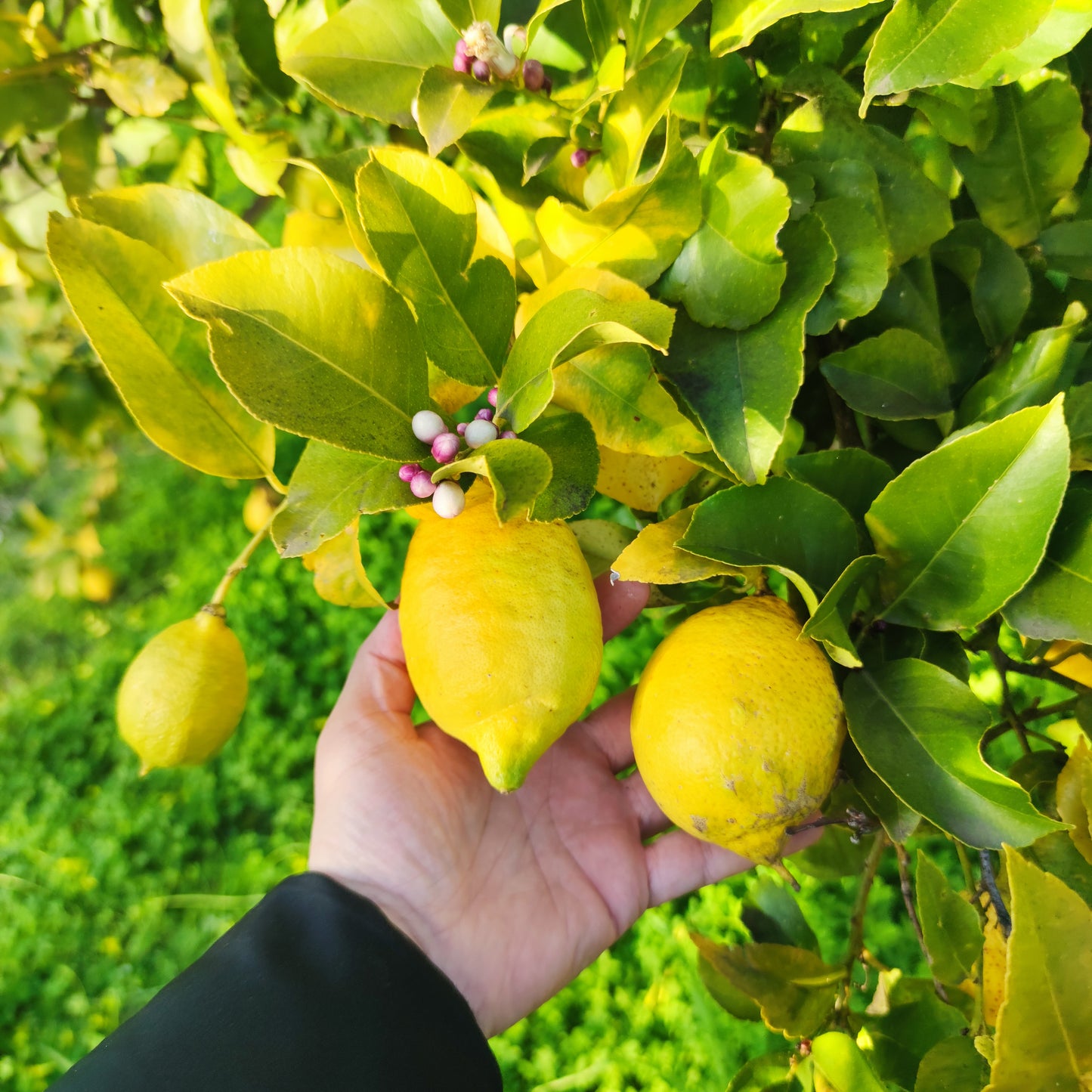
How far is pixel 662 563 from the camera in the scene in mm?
466

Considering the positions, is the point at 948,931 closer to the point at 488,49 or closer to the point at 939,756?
the point at 939,756

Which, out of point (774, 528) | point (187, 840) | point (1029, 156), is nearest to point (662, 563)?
point (774, 528)

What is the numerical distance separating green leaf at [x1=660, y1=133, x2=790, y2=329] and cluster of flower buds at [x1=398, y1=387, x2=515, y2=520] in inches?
5.2

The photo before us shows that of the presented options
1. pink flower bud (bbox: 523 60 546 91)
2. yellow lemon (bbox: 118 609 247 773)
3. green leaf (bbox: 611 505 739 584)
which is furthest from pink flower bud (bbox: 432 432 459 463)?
yellow lemon (bbox: 118 609 247 773)

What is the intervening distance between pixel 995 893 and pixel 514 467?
0.43 metres

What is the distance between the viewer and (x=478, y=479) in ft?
1.63

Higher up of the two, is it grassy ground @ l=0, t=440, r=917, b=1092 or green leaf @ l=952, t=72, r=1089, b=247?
green leaf @ l=952, t=72, r=1089, b=247

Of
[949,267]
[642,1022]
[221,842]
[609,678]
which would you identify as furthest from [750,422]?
[221,842]

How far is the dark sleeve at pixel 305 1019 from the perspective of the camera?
628 mm

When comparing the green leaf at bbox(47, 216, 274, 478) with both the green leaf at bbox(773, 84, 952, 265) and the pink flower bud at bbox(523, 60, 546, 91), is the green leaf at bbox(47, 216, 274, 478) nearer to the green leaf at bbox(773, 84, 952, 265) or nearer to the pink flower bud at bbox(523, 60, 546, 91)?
the pink flower bud at bbox(523, 60, 546, 91)

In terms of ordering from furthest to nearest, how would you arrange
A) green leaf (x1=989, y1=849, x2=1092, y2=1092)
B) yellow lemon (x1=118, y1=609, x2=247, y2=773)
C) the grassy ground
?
the grassy ground
yellow lemon (x1=118, y1=609, x2=247, y2=773)
green leaf (x1=989, y1=849, x2=1092, y2=1092)

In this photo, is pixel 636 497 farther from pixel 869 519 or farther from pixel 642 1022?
A: pixel 642 1022

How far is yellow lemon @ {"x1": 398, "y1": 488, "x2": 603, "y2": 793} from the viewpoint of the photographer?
47cm

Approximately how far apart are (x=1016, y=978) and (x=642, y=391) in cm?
31
